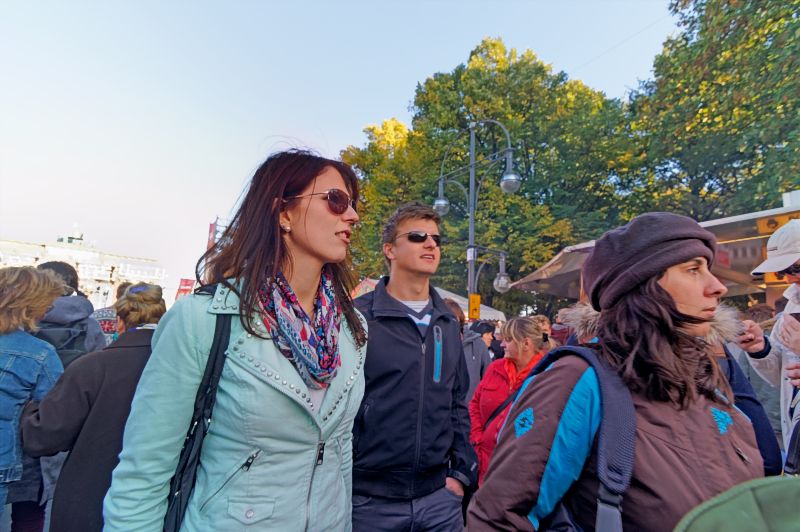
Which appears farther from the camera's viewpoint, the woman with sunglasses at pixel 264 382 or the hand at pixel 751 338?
the hand at pixel 751 338

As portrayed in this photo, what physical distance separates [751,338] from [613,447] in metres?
2.25

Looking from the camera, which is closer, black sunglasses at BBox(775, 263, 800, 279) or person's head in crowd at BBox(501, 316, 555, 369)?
black sunglasses at BBox(775, 263, 800, 279)

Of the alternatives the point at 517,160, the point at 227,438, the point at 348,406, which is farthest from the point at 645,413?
the point at 517,160

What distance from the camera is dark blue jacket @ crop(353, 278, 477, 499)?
2.36 m

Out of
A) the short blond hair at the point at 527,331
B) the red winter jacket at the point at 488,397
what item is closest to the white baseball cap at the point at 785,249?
the short blond hair at the point at 527,331

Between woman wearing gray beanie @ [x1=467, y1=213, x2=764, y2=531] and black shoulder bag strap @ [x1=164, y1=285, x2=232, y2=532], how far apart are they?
0.91 metres

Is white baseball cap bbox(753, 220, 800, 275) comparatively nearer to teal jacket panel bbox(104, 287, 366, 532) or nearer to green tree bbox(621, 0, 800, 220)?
teal jacket panel bbox(104, 287, 366, 532)

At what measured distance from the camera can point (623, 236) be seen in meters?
1.62

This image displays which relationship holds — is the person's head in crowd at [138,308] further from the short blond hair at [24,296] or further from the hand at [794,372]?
the hand at [794,372]

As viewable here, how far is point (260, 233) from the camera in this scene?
1.77m

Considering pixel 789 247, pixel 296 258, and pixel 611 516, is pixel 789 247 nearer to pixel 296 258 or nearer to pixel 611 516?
pixel 611 516

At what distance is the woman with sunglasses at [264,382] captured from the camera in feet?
4.55

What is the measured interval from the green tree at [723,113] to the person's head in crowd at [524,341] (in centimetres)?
842

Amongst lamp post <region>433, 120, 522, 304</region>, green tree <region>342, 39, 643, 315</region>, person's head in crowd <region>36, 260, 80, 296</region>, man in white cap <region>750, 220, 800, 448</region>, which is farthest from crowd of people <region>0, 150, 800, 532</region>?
green tree <region>342, 39, 643, 315</region>
